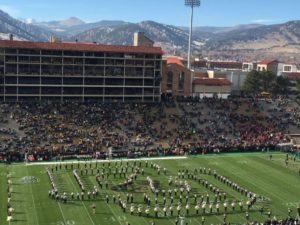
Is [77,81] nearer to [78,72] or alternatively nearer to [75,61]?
[78,72]

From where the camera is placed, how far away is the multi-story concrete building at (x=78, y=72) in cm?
6366

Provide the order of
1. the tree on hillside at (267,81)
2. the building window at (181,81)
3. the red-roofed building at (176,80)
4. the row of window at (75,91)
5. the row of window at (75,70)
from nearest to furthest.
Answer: the row of window at (75,70), the row of window at (75,91), the red-roofed building at (176,80), the building window at (181,81), the tree on hillside at (267,81)

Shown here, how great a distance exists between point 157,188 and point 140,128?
21.8 m

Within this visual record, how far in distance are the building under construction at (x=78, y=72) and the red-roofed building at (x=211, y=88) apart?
9.34m

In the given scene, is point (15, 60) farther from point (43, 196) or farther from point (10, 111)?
point (43, 196)

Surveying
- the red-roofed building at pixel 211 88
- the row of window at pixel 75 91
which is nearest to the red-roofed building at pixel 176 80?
the red-roofed building at pixel 211 88

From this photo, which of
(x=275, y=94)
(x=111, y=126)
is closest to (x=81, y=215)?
(x=111, y=126)

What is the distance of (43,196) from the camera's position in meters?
37.8

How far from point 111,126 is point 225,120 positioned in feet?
51.3

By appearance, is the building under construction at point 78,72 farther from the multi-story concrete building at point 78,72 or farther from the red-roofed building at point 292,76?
the red-roofed building at point 292,76

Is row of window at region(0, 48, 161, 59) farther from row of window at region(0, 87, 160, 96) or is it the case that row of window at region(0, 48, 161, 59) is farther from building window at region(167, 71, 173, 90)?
building window at region(167, 71, 173, 90)

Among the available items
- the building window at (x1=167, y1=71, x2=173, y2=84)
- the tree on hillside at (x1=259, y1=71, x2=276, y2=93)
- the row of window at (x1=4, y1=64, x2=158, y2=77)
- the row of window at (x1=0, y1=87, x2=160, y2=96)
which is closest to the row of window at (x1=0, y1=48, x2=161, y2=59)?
the row of window at (x1=4, y1=64, x2=158, y2=77)

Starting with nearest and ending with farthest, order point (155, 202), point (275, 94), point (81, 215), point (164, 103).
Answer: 1. point (81, 215)
2. point (155, 202)
3. point (164, 103)
4. point (275, 94)

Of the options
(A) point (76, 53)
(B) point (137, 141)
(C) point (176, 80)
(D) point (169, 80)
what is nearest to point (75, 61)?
(A) point (76, 53)
